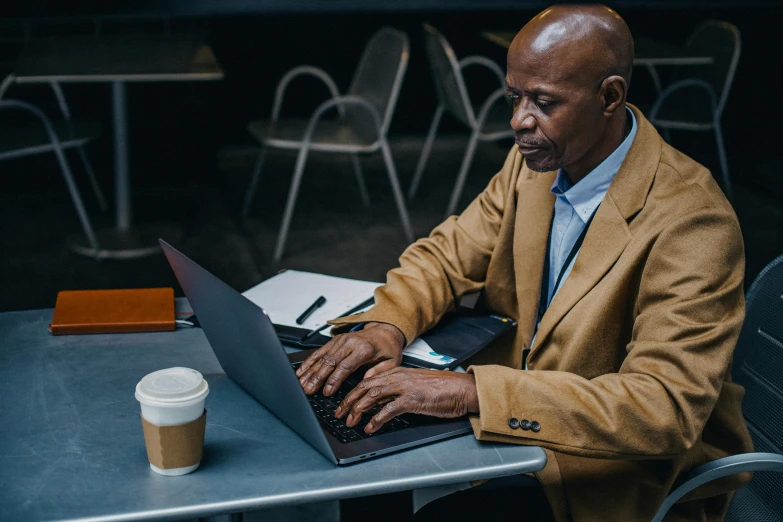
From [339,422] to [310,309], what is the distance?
41cm

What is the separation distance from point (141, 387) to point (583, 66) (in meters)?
0.85

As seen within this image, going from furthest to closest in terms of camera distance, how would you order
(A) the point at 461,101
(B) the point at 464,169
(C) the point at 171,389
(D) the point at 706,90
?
(D) the point at 706,90, (B) the point at 464,169, (A) the point at 461,101, (C) the point at 171,389

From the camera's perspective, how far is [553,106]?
151cm

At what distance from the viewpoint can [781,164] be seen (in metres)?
5.81

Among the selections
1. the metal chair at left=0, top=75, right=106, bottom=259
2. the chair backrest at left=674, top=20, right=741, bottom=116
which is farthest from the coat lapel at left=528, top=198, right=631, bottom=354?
the chair backrest at left=674, top=20, right=741, bottom=116

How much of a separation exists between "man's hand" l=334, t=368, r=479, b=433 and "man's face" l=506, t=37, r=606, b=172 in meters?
0.43

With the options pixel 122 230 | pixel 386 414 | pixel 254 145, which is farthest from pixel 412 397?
pixel 254 145

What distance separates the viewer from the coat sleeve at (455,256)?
1745 mm

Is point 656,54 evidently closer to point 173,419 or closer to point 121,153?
point 121,153

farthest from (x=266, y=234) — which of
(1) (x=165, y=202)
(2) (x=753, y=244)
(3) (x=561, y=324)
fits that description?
(3) (x=561, y=324)

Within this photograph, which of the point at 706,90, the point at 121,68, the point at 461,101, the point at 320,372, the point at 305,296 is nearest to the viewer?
the point at 320,372

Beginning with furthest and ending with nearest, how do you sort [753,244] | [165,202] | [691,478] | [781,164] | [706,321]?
[781,164] < [165,202] < [753,244] < [691,478] < [706,321]

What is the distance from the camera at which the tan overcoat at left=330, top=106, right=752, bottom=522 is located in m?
1.33

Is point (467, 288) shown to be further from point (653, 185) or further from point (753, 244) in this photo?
point (753, 244)
